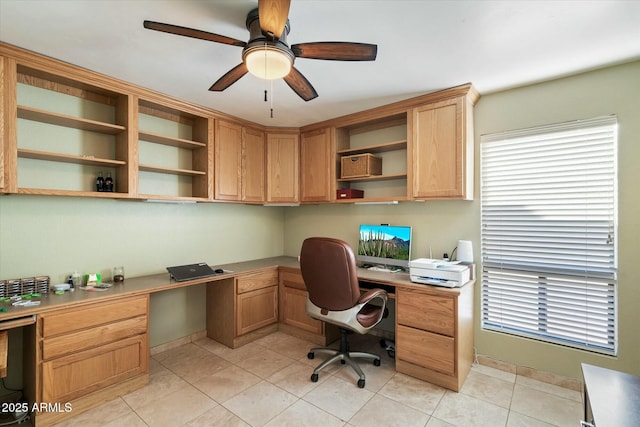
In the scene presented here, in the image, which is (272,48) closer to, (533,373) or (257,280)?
(257,280)

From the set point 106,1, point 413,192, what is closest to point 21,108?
point 106,1

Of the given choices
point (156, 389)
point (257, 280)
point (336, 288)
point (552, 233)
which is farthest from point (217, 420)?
point (552, 233)

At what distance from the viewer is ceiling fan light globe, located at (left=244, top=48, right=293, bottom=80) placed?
1.55m

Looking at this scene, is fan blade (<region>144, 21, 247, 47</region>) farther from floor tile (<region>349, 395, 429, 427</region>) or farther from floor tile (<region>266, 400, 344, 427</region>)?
floor tile (<region>349, 395, 429, 427</region>)

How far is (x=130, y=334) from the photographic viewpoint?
229 centimetres

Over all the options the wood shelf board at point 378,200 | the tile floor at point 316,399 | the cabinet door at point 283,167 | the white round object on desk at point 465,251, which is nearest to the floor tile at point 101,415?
the tile floor at point 316,399

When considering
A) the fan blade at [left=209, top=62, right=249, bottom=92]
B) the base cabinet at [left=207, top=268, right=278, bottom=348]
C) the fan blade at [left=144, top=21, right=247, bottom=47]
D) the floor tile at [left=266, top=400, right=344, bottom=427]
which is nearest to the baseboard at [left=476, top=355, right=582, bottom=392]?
the floor tile at [left=266, top=400, right=344, bottom=427]

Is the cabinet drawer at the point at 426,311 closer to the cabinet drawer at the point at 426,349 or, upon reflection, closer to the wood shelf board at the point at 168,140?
the cabinet drawer at the point at 426,349

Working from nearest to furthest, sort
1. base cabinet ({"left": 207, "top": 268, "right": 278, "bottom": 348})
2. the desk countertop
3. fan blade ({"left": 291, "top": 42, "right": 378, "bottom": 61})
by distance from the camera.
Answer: fan blade ({"left": 291, "top": 42, "right": 378, "bottom": 61}) → the desk countertop → base cabinet ({"left": 207, "top": 268, "right": 278, "bottom": 348})

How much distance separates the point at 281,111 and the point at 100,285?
2.31 m

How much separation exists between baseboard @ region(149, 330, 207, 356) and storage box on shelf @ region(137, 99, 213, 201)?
5.00 ft

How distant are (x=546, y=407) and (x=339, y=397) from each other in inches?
58.4

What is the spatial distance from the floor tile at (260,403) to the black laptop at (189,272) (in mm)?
1086

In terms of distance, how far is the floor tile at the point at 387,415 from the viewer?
1978 mm
